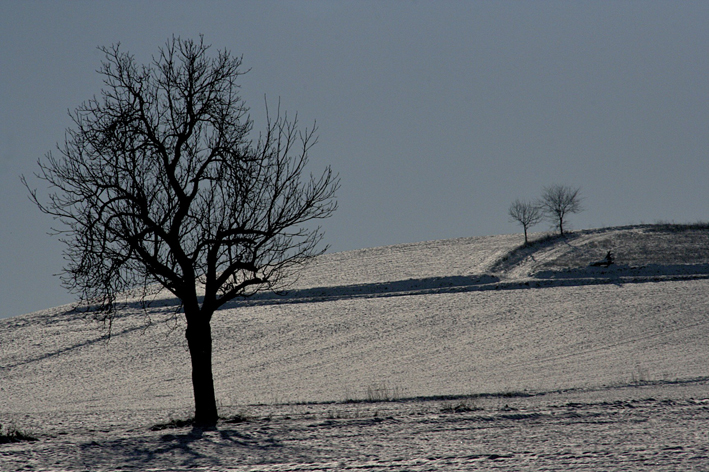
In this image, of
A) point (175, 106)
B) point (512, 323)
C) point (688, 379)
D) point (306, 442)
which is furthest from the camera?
point (512, 323)

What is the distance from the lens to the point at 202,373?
1352 cm

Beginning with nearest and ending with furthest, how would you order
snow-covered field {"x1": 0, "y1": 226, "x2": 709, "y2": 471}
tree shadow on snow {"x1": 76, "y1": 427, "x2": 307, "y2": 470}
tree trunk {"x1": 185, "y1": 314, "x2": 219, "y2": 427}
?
tree shadow on snow {"x1": 76, "y1": 427, "x2": 307, "y2": 470}, snow-covered field {"x1": 0, "y1": 226, "x2": 709, "y2": 471}, tree trunk {"x1": 185, "y1": 314, "x2": 219, "y2": 427}

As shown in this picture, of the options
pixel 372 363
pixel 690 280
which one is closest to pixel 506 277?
pixel 690 280

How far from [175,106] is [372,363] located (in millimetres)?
15878

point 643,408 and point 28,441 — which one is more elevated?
point 28,441

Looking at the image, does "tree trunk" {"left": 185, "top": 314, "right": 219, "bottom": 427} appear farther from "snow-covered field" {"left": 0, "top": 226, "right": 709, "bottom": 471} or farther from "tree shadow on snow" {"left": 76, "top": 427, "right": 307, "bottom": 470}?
"tree shadow on snow" {"left": 76, "top": 427, "right": 307, "bottom": 470}

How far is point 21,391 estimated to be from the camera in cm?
2633

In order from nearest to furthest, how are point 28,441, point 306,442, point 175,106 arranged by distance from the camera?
point 306,442 → point 28,441 → point 175,106

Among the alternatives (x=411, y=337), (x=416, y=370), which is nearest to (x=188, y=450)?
(x=416, y=370)

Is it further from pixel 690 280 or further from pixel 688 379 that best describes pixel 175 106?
pixel 690 280

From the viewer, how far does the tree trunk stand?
13352mm

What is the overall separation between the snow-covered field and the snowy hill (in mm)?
187

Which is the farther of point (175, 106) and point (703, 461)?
point (175, 106)

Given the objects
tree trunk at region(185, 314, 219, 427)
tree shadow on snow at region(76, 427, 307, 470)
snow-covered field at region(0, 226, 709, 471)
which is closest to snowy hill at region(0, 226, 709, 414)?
snow-covered field at region(0, 226, 709, 471)
